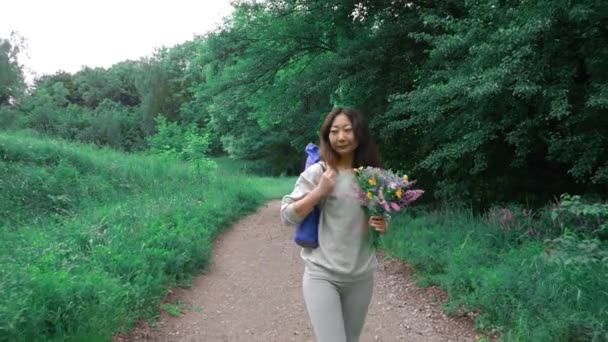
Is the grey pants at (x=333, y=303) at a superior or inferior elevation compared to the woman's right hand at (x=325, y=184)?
inferior

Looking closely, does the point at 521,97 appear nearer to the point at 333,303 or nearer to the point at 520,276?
the point at 520,276

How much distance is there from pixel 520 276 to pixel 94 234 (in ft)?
17.3

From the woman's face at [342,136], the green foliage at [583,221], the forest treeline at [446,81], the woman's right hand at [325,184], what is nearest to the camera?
the woman's right hand at [325,184]

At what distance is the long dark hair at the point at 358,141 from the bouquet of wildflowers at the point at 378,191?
168 mm

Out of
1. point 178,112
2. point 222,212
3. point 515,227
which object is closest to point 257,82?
point 222,212

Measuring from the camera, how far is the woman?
2.45 meters

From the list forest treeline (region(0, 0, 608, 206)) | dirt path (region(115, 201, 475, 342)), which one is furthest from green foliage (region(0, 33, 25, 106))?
dirt path (region(115, 201, 475, 342))

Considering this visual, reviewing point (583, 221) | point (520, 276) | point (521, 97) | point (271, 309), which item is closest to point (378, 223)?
point (520, 276)

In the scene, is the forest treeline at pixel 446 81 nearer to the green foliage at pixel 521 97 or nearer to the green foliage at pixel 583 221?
the green foliage at pixel 521 97

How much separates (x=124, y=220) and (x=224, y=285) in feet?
6.70

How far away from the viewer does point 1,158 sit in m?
10.1

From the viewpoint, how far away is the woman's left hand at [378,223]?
2.47 m

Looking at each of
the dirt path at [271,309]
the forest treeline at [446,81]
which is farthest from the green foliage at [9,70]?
the dirt path at [271,309]

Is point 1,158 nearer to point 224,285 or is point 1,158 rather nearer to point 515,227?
point 224,285
